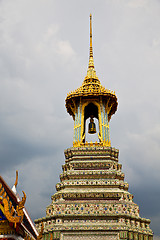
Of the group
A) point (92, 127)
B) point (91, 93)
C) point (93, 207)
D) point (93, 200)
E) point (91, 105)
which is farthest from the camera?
point (92, 127)

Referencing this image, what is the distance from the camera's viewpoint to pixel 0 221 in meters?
10.3

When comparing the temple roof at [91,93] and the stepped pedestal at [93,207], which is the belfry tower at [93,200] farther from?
the temple roof at [91,93]

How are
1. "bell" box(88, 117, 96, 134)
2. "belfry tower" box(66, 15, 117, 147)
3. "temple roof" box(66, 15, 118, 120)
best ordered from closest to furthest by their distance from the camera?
"belfry tower" box(66, 15, 117, 147) < "temple roof" box(66, 15, 118, 120) < "bell" box(88, 117, 96, 134)

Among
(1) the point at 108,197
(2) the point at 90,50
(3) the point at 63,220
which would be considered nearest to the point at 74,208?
(3) the point at 63,220

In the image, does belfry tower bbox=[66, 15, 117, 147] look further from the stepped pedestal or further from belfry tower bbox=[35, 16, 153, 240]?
the stepped pedestal

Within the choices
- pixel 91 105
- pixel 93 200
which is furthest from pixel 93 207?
pixel 91 105

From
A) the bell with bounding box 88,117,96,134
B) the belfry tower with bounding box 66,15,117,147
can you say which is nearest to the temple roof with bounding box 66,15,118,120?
the belfry tower with bounding box 66,15,117,147

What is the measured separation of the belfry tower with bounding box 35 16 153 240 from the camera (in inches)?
938

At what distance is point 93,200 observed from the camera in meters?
25.7

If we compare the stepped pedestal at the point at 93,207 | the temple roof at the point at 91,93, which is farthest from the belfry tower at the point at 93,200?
the temple roof at the point at 91,93

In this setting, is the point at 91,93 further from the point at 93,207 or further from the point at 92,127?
the point at 93,207

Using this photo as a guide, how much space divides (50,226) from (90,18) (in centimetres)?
2907

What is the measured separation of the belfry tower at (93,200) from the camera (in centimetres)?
2383

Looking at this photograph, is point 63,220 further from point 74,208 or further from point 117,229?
point 117,229
